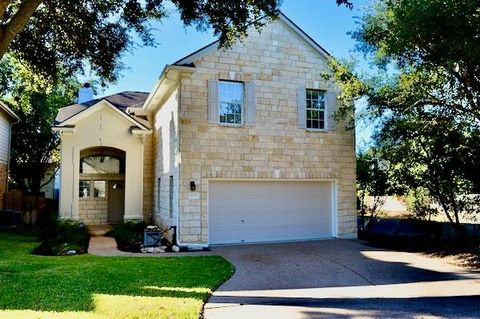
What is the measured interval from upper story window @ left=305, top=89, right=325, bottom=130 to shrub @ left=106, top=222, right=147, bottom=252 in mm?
7293

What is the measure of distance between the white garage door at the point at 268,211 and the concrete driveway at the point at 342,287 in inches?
72.0

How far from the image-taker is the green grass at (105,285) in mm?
6277

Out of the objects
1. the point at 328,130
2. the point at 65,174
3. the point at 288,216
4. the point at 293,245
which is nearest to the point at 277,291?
the point at 293,245

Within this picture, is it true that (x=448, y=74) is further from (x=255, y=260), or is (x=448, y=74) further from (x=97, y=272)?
(x=97, y=272)

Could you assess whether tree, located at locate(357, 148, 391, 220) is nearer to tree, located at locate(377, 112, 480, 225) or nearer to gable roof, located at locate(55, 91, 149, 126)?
tree, located at locate(377, 112, 480, 225)

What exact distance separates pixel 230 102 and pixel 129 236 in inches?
236

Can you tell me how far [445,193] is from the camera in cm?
1410

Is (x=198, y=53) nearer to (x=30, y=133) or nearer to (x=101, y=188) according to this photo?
(x=101, y=188)

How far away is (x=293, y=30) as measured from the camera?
49.9ft

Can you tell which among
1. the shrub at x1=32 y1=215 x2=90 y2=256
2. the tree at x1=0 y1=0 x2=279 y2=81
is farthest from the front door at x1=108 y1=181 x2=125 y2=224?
the tree at x1=0 y1=0 x2=279 y2=81

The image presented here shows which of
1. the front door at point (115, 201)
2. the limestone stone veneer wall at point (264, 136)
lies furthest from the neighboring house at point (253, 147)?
the front door at point (115, 201)

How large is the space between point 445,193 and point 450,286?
21.6ft

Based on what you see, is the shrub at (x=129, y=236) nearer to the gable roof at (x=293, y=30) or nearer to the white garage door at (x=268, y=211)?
the white garage door at (x=268, y=211)

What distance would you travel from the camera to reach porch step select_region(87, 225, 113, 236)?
17.1 meters
